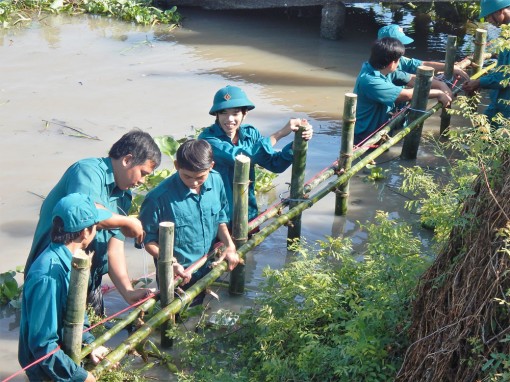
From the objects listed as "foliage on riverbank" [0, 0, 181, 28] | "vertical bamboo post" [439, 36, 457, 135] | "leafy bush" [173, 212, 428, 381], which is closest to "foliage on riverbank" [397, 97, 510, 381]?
A: "leafy bush" [173, 212, 428, 381]

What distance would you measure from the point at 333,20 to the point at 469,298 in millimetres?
9941

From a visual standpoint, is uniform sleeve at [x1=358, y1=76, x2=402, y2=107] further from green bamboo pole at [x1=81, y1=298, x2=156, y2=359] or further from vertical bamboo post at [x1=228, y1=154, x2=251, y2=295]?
green bamboo pole at [x1=81, y1=298, x2=156, y2=359]

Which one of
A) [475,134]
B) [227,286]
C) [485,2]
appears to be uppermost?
[485,2]

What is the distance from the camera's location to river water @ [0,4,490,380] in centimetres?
762

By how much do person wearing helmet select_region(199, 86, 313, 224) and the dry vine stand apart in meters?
1.98

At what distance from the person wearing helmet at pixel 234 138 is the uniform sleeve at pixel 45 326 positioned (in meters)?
2.19

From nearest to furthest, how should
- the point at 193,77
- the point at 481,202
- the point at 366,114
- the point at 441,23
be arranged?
the point at 481,202
the point at 366,114
the point at 193,77
the point at 441,23

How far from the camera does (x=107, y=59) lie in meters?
12.4

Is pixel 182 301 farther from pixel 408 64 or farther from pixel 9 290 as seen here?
pixel 408 64

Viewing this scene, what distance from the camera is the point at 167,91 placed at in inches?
438

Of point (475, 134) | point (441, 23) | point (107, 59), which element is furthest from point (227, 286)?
point (441, 23)

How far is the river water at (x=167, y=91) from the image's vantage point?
7625 mm

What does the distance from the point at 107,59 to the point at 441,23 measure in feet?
20.5

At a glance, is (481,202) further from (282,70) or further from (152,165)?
(282,70)
